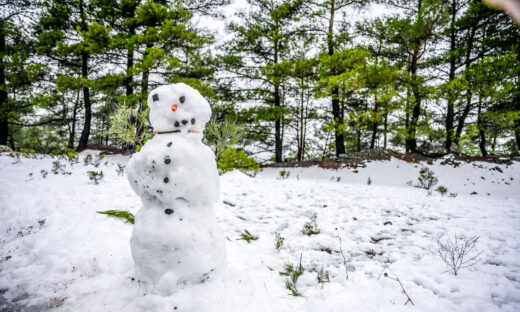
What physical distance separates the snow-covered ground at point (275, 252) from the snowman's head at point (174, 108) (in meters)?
1.65

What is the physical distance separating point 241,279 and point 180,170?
54.8 inches

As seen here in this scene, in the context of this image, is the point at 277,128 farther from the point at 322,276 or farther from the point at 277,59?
the point at 322,276

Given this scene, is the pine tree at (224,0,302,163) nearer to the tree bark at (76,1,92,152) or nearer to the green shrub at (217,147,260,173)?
the green shrub at (217,147,260,173)

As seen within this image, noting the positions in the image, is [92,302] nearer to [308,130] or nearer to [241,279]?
[241,279]

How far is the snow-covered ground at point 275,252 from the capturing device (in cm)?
205

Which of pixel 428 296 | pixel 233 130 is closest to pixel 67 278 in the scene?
pixel 428 296

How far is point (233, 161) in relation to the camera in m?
7.21

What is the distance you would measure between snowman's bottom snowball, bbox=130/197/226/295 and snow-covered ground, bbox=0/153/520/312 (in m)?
0.15

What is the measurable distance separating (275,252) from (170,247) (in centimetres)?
159

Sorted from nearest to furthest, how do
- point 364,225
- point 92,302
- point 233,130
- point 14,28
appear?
1. point 92,302
2. point 364,225
3. point 233,130
4. point 14,28

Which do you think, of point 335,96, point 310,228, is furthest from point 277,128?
point 310,228

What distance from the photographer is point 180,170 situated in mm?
2061

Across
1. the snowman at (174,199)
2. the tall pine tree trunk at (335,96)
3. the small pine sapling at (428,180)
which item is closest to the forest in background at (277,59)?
the tall pine tree trunk at (335,96)

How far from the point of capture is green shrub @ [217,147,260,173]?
6875 mm
